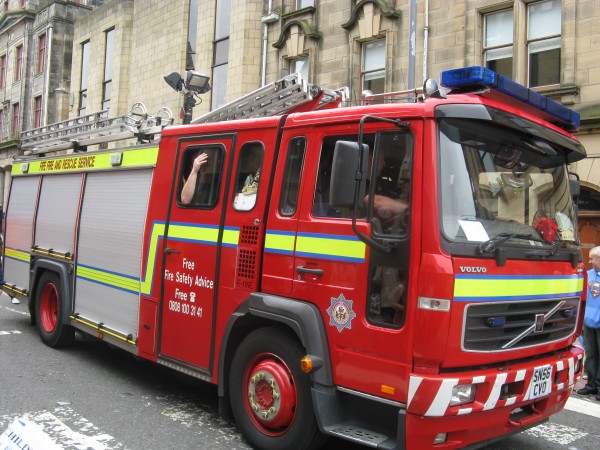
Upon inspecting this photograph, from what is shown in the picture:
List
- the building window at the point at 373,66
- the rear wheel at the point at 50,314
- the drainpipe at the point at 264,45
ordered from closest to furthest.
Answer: the rear wheel at the point at 50,314, the building window at the point at 373,66, the drainpipe at the point at 264,45

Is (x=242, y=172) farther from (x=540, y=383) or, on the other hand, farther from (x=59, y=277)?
(x=59, y=277)

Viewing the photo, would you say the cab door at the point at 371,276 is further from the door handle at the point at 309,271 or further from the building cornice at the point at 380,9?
the building cornice at the point at 380,9

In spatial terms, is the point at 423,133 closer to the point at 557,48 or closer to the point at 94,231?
the point at 94,231

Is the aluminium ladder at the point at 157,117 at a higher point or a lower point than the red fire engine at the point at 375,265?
higher

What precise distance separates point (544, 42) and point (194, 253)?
9.47 meters

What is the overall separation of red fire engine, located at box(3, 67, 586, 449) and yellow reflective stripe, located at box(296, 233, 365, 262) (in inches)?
0.5

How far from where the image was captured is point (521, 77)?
11781mm

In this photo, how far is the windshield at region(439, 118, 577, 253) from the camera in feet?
12.3

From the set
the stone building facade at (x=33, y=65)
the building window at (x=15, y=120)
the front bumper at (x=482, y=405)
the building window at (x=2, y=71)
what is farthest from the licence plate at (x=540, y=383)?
the building window at (x=2, y=71)

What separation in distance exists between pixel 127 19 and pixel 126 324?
20669mm

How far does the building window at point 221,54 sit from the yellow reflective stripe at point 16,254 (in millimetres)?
10694

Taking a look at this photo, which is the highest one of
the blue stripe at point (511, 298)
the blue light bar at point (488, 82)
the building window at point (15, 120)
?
the building window at point (15, 120)

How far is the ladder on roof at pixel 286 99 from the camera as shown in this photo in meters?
5.44

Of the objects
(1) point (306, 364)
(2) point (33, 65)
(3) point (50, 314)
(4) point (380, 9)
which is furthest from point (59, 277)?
(2) point (33, 65)
